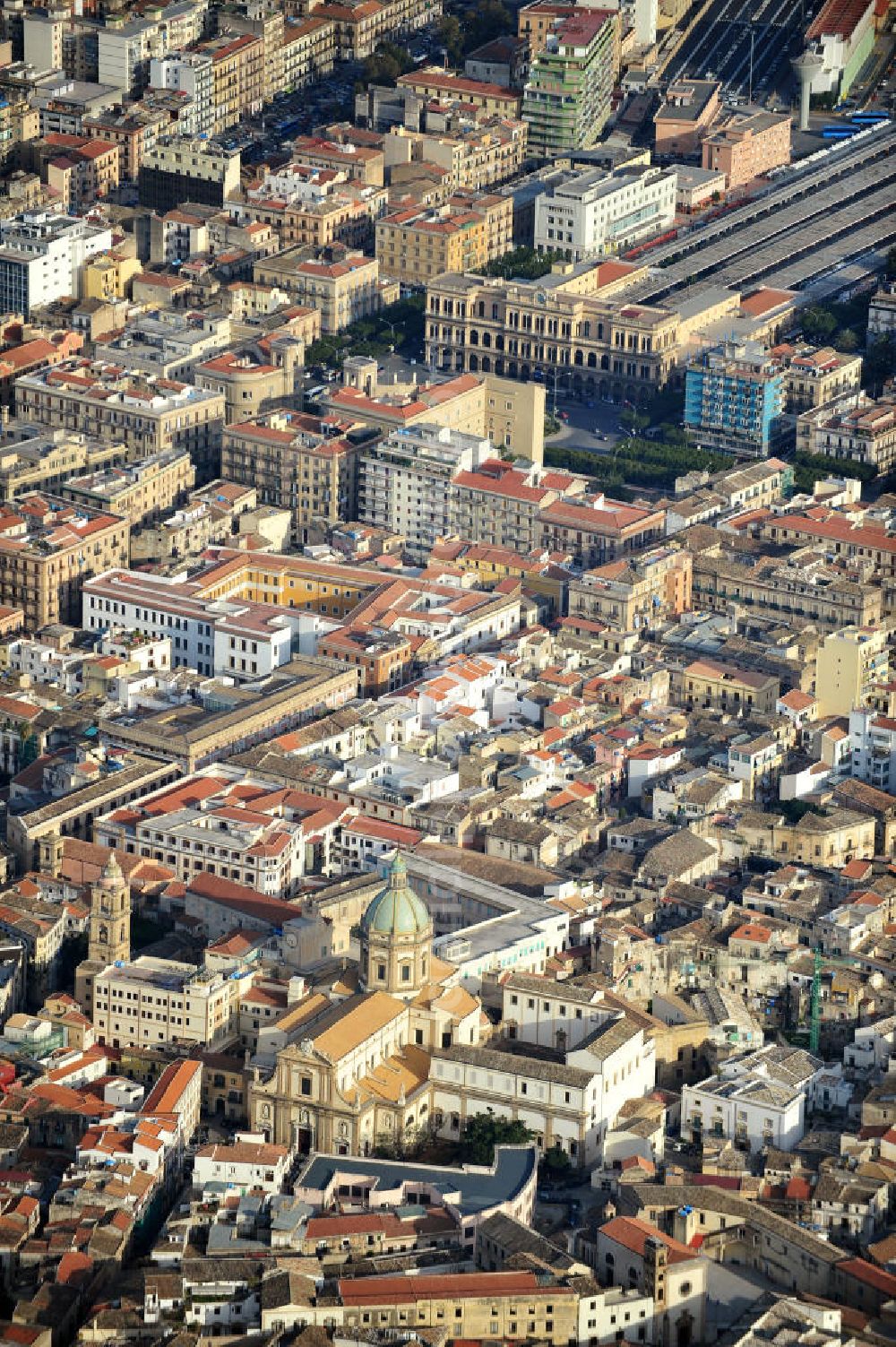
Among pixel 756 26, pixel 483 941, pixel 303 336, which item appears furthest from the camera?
pixel 756 26

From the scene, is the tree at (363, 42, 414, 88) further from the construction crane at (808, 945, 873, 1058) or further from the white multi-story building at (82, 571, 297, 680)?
the construction crane at (808, 945, 873, 1058)

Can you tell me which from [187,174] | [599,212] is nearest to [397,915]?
[599,212]

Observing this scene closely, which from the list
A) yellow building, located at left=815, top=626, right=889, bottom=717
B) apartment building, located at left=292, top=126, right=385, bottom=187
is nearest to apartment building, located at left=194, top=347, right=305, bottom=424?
apartment building, located at left=292, top=126, right=385, bottom=187

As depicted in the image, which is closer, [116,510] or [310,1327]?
[310,1327]

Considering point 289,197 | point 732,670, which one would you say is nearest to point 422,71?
point 289,197

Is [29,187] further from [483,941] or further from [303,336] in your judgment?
[483,941]

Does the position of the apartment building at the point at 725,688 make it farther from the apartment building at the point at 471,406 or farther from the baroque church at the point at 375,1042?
the baroque church at the point at 375,1042
